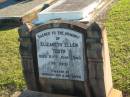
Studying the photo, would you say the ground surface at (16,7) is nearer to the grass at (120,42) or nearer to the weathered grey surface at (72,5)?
the weathered grey surface at (72,5)

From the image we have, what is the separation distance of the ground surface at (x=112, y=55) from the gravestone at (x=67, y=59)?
2.99 feet

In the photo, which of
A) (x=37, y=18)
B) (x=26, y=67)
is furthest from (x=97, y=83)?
(x=37, y=18)

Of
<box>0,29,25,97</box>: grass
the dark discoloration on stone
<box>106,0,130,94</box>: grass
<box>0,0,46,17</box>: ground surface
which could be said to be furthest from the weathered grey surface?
the dark discoloration on stone

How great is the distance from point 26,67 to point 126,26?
405 centimetres

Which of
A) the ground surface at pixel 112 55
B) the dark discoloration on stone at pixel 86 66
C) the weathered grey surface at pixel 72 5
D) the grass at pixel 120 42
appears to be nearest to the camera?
the dark discoloration on stone at pixel 86 66

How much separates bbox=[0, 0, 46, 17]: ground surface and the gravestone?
5760mm

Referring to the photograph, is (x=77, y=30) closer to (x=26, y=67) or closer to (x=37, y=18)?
(x=26, y=67)

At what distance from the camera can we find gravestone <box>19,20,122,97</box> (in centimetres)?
488

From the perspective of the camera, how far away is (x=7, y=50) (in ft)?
27.4

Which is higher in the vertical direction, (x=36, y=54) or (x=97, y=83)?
(x=36, y=54)

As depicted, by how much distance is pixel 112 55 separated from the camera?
23.7ft

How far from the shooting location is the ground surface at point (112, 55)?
6340mm

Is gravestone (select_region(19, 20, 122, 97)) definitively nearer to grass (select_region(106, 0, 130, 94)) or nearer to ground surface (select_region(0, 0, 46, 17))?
grass (select_region(106, 0, 130, 94))

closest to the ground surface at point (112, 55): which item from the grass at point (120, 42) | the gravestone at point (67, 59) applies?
the grass at point (120, 42)
